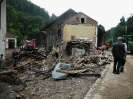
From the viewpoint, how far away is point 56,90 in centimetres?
856

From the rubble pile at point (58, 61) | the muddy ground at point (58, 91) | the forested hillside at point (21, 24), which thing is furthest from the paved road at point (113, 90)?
the forested hillside at point (21, 24)

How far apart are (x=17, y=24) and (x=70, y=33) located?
39299mm

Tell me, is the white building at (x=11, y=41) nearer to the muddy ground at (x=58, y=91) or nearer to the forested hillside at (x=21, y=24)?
the forested hillside at (x=21, y=24)

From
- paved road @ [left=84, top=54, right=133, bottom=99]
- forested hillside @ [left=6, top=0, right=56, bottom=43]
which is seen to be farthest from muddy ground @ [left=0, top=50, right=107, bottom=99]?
forested hillside @ [left=6, top=0, right=56, bottom=43]

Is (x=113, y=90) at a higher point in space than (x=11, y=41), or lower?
lower

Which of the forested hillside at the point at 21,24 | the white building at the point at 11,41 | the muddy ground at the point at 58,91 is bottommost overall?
the muddy ground at the point at 58,91

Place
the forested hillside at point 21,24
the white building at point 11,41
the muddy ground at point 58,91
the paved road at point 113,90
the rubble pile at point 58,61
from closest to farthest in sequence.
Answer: the paved road at point 113,90 < the muddy ground at point 58,91 < the rubble pile at point 58,61 < the white building at point 11,41 < the forested hillside at point 21,24

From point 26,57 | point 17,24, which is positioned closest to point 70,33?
point 26,57

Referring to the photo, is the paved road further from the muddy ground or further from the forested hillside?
the forested hillside

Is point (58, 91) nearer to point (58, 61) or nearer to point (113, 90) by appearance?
point (113, 90)

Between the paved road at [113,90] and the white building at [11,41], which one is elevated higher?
the white building at [11,41]

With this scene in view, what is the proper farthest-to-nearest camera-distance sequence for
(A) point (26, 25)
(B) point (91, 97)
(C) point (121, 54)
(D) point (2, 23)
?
(A) point (26, 25) → (D) point (2, 23) → (C) point (121, 54) → (B) point (91, 97)

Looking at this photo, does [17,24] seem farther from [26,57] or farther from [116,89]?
[116,89]

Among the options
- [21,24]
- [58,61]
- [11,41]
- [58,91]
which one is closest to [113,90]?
[58,91]
